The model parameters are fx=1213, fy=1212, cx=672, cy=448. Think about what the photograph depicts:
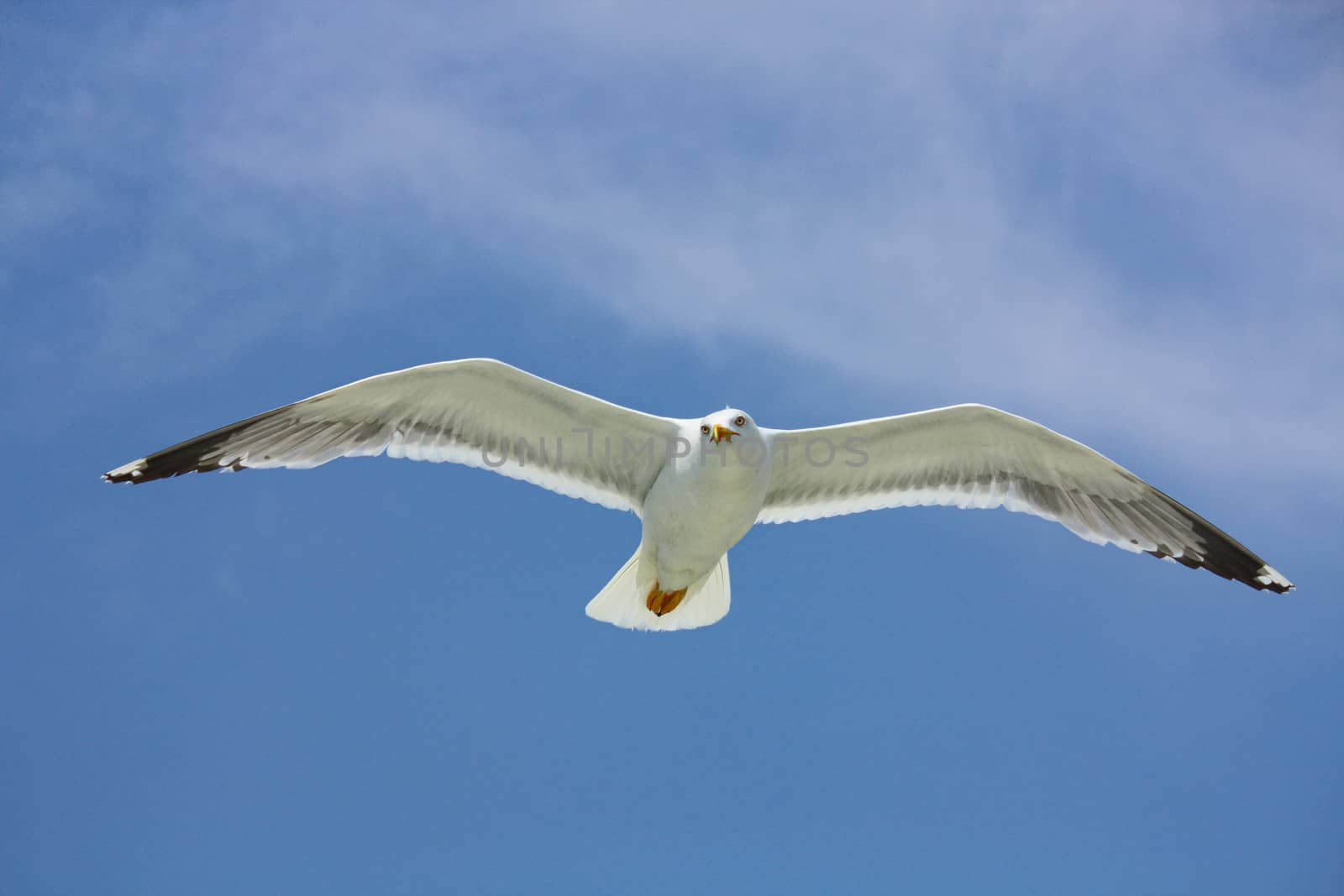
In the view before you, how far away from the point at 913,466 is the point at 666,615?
180 centimetres

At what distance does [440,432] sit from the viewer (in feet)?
23.9

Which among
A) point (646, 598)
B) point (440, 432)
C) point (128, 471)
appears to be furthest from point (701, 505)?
point (128, 471)

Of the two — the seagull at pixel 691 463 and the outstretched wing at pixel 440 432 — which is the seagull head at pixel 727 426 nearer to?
the seagull at pixel 691 463

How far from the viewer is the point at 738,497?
680 centimetres

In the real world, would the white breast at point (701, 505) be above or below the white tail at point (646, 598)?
above

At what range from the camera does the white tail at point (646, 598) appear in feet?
24.2

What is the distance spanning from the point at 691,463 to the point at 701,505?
0.24 metres

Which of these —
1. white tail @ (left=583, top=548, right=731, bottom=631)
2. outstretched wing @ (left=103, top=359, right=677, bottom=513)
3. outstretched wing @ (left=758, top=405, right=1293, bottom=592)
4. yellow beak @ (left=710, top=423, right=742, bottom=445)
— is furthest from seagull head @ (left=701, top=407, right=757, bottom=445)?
white tail @ (left=583, top=548, right=731, bottom=631)

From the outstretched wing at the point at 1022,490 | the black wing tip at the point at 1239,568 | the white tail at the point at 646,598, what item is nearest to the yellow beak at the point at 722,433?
the outstretched wing at the point at 1022,490

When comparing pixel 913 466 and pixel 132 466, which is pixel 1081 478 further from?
pixel 132 466

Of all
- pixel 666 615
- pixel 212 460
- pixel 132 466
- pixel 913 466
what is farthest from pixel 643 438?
pixel 132 466

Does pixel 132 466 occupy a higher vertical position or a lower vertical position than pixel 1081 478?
lower

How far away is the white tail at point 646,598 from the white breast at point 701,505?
0.45 ft

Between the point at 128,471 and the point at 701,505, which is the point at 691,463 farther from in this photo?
the point at 128,471
